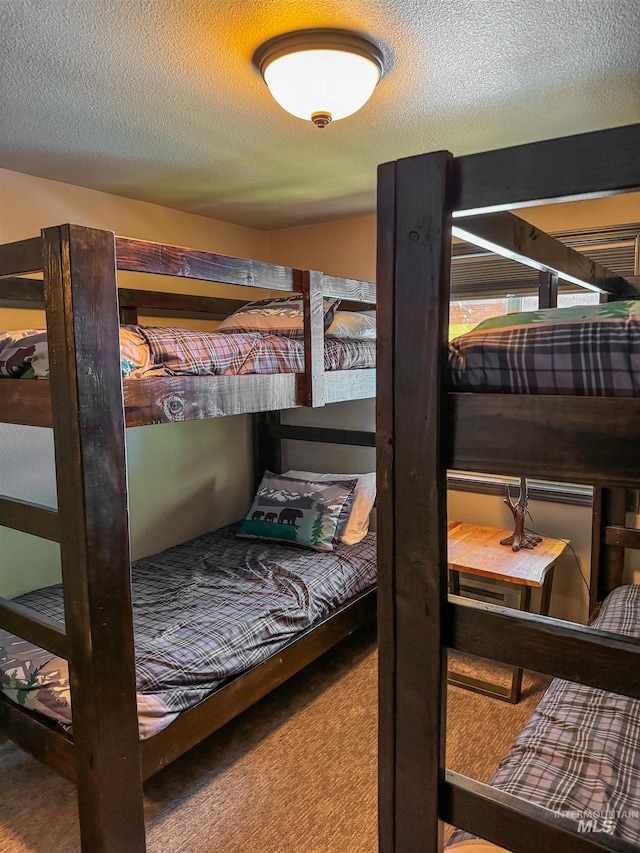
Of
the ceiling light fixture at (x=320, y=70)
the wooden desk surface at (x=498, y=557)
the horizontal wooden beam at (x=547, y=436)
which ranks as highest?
the ceiling light fixture at (x=320, y=70)

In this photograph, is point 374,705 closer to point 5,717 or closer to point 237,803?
point 237,803

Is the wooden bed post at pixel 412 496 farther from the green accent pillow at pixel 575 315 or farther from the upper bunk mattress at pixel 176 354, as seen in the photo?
the upper bunk mattress at pixel 176 354

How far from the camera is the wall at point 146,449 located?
2529 mm

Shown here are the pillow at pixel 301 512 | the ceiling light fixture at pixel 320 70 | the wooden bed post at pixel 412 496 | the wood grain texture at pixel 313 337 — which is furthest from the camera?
the pillow at pixel 301 512

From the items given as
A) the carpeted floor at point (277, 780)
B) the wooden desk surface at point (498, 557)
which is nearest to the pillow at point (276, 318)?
the wooden desk surface at point (498, 557)

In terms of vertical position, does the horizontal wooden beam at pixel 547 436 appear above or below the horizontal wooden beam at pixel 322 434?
above

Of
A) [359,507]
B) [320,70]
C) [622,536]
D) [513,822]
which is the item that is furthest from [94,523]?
[622,536]

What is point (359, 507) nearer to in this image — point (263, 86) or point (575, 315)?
point (263, 86)

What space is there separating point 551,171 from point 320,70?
0.94 metres

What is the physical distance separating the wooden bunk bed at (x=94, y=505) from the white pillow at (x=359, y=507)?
4.53ft

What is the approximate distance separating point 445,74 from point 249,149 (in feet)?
2.78

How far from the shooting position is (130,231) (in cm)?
292

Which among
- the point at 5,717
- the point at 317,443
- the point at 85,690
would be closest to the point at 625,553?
the point at 317,443

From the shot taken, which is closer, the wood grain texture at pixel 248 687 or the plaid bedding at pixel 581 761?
the plaid bedding at pixel 581 761
